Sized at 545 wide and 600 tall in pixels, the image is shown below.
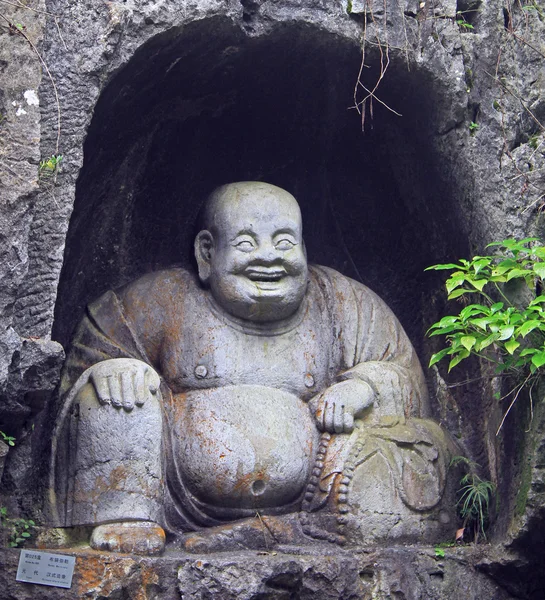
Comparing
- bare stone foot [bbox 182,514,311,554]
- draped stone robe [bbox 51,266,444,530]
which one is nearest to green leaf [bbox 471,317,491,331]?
draped stone robe [bbox 51,266,444,530]

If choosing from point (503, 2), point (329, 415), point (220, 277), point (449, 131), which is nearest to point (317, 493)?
point (329, 415)

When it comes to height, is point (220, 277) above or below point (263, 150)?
below

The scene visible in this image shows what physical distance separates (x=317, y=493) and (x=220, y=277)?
50.5 inches

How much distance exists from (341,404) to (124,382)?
1.14m

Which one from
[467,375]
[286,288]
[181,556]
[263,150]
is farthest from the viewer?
[263,150]

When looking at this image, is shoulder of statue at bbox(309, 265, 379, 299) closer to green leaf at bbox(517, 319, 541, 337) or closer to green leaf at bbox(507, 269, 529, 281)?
green leaf at bbox(507, 269, 529, 281)

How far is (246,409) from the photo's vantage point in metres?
5.68

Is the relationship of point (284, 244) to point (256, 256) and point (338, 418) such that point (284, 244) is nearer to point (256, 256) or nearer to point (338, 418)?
point (256, 256)

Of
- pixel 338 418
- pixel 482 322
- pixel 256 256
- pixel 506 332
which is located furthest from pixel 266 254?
pixel 506 332

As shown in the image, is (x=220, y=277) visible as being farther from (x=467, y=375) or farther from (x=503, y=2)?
(x=503, y=2)

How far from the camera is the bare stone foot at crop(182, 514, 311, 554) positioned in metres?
5.25

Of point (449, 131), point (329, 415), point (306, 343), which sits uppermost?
point (449, 131)

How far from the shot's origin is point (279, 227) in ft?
19.8

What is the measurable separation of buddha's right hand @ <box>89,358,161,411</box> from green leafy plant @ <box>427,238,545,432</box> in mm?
1406
